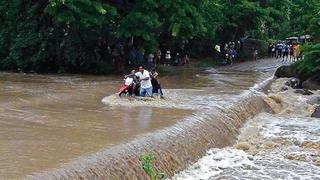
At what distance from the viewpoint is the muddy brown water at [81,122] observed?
8828 mm

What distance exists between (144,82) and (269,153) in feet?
18.9

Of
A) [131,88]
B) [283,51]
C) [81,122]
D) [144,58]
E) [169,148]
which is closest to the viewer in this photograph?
[169,148]

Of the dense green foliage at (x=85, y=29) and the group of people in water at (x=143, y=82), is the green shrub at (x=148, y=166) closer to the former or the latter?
the group of people in water at (x=143, y=82)

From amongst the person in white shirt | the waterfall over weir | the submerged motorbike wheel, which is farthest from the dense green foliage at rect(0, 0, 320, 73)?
the waterfall over weir

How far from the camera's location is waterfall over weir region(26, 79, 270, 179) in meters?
8.50

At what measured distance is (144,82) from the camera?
→ 57.4 ft

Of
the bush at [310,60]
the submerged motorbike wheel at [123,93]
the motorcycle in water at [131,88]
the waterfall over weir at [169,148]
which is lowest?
the waterfall over weir at [169,148]

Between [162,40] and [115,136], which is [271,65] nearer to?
[162,40]

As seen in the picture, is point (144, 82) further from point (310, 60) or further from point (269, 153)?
point (310, 60)

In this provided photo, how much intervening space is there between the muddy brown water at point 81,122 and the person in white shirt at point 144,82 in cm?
91

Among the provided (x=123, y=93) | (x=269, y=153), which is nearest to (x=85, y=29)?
(x=123, y=93)

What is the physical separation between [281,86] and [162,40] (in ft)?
36.4

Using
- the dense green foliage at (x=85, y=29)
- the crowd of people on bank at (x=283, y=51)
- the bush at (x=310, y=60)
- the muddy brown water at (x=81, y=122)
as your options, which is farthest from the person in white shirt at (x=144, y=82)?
the crowd of people on bank at (x=283, y=51)

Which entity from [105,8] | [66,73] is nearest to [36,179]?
[105,8]
